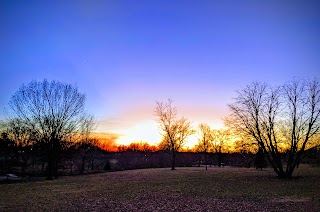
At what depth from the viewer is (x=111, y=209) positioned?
13.7 metres

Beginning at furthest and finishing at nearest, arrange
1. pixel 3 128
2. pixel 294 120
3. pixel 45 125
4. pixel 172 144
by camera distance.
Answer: pixel 172 144 < pixel 3 128 < pixel 45 125 < pixel 294 120

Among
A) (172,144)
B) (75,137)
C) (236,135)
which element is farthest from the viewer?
(172,144)

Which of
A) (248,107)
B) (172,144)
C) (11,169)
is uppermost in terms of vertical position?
(248,107)

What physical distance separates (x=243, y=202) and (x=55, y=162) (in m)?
30.6

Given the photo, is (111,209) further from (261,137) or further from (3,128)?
(3,128)

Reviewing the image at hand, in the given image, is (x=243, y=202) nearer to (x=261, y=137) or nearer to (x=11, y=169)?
(x=261, y=137)

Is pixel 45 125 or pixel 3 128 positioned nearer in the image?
pixel 45 125

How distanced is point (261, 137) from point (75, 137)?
93.6 feet

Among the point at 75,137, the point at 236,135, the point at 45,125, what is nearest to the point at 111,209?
the point at 236,135

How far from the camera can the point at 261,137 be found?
32.0 meters

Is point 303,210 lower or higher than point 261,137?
lower

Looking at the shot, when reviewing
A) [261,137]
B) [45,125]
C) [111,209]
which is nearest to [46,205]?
[111,209]

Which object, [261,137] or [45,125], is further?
[45,125]

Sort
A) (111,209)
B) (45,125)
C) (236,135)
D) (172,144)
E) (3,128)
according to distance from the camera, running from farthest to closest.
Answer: (172,144)
(3,128)
(45,125)
(236,135)
(111,209)
